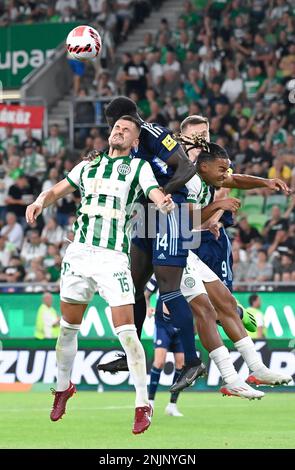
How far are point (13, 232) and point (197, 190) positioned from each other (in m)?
12.7

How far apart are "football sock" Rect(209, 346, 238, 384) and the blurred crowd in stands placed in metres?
9.07

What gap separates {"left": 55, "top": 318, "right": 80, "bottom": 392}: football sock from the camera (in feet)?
32.5

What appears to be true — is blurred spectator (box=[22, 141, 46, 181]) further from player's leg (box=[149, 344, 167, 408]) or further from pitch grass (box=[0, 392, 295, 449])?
player's leg (box=[149, 344, 167, 408])

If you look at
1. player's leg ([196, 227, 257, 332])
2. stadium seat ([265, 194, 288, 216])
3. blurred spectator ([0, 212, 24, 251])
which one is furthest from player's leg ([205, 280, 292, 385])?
blurred spectator ([0, 212, 24, 251])

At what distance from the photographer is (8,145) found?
2570 centimetres

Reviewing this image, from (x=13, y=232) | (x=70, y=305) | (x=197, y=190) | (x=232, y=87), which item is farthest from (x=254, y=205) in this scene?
(x=70, y=305)

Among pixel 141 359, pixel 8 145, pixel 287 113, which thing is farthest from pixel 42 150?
pixel 141 359

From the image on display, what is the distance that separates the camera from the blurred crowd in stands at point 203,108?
2145 cm

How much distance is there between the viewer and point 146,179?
9625 mm

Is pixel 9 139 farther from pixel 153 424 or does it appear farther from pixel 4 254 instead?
pixel 153 424

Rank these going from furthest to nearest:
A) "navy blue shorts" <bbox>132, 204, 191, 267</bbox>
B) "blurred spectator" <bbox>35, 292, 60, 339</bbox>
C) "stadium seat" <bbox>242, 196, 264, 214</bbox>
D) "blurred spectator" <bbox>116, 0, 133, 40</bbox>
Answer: "blurred spectator" <bbox>116, 0, 133, 40</bbox>, "stadium seat" <bbox>242, 196, 264, 214</bbox>, "blurred spectator" <bbox>35, 292, 60, 339</bbox>, "navy blue shorts" <bbox>132, 204, 191, 267</bbox>

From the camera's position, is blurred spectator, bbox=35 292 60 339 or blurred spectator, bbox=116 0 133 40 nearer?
blurred spectator, bbox=35 292 60 339

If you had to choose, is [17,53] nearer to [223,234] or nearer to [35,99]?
[35,99]

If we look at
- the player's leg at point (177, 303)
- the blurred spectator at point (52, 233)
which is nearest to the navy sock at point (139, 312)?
the player's leg at point (177, 303)
